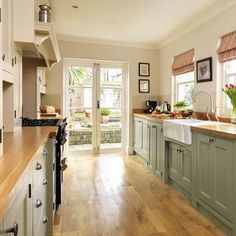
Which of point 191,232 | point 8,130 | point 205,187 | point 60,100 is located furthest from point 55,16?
point 191,232

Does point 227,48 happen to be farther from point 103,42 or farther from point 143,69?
point 103,42

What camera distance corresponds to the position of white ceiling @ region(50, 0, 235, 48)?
9.98 ft

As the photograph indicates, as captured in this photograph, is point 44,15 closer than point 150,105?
Yes

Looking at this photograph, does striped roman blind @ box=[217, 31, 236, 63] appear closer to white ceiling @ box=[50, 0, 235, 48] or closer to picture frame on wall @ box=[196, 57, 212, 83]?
picture frame on wall @ box=[196, 57, 212, 83]

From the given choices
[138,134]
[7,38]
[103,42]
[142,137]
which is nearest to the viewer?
[7,38]

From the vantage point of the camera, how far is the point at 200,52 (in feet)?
11.6

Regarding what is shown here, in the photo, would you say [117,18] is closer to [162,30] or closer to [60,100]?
[162,30]

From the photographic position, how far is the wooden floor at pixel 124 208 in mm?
2041

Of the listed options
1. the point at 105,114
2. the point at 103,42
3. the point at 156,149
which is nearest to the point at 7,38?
the point at 156,149

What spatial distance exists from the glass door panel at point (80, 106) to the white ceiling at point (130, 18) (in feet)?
2.31

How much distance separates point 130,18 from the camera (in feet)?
11.7

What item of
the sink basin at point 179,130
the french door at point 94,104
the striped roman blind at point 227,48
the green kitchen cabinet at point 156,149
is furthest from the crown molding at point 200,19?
the green kitchen cabinet at point 156,149

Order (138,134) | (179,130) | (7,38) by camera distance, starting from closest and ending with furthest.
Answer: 1. (7,38)
2. (179,130)
3. (138,134)

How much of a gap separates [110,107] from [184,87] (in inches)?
65.0
